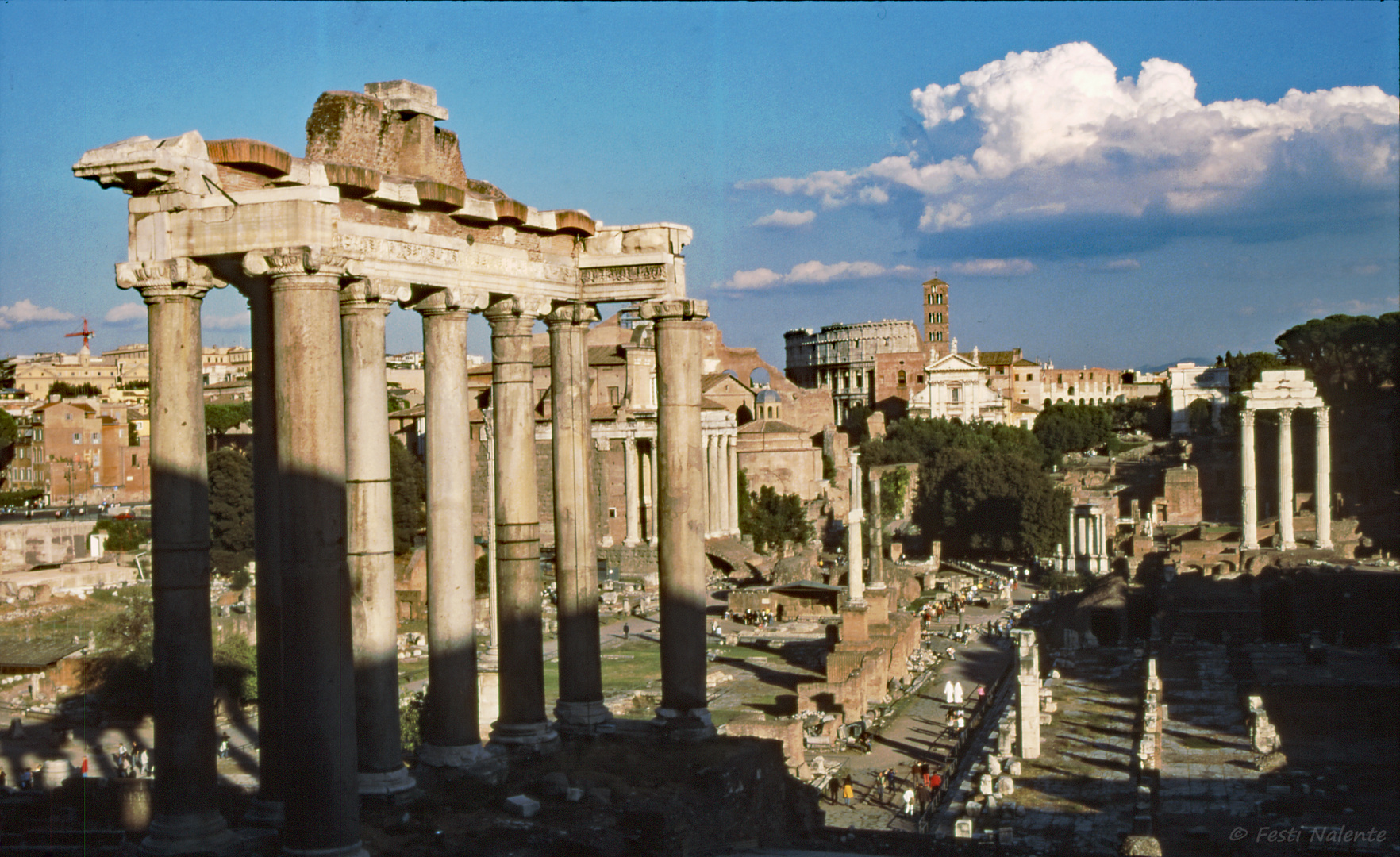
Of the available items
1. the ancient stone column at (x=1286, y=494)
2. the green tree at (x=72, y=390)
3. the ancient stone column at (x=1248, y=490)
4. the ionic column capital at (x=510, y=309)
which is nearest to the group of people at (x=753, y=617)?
the ancient stone column at (x=1248, y=490)

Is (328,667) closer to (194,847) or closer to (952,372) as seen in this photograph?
(194,847)

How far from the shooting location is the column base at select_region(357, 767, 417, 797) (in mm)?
9297

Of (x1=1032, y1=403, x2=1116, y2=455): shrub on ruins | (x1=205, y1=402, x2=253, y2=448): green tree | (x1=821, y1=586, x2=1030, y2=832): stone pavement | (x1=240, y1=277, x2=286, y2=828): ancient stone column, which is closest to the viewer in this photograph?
(x1=240, y1=277, x2=286, y2=828): ancient stone column

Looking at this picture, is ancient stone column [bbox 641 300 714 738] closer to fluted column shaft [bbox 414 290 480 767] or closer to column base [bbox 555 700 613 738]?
column base [bbox 555 700 613 738]

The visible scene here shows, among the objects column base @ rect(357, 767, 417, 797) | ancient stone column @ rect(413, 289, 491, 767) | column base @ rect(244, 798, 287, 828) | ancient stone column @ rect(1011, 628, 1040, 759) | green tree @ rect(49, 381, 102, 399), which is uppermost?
green tree @ rect(49, 381, 102, 399)

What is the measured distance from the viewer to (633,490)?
57406mm

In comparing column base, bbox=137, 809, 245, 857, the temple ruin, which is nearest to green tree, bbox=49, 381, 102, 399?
the temple ruin

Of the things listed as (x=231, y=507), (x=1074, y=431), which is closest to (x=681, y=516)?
(x=231, y=507)

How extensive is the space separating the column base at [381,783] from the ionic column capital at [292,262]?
10.6ft

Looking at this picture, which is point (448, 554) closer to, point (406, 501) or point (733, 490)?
point (406, 501)

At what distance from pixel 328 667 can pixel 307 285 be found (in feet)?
7.03

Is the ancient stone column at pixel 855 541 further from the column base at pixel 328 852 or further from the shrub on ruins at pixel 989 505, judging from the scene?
the column base at pixel 328 852

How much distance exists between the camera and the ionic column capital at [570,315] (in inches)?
465

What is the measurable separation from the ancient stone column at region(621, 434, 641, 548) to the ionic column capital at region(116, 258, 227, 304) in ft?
158
